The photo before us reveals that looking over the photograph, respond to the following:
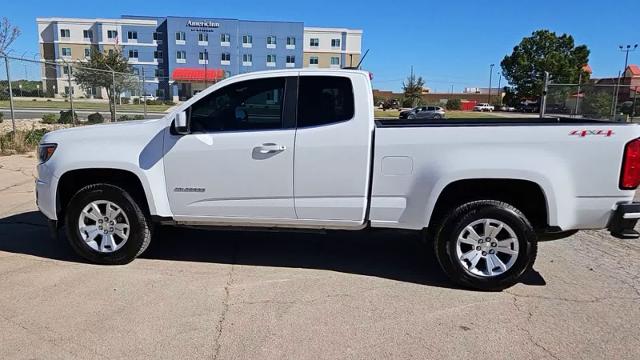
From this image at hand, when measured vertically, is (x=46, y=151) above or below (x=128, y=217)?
above

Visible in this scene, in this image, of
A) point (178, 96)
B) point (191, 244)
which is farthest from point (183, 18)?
point (191, 244)

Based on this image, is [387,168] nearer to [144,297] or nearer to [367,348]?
[367,348]

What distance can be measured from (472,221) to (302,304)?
1650mm

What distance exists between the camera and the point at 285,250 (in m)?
5.52

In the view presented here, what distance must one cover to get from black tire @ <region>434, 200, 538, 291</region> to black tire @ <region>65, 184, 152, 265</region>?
2838 mm

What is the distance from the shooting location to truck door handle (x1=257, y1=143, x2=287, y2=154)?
448 centimetres

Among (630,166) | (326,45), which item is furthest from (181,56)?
(630,166)

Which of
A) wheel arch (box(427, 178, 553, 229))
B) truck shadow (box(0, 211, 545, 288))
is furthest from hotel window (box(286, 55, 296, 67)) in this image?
wheel arch (box(427, 178, 553, 229))

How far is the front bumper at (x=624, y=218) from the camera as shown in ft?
13.4

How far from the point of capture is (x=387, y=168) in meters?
4.37

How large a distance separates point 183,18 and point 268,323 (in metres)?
88.8

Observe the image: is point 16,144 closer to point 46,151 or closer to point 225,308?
point 46,151

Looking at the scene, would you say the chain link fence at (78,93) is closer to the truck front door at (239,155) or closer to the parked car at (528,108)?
the truck front door at (239,155)

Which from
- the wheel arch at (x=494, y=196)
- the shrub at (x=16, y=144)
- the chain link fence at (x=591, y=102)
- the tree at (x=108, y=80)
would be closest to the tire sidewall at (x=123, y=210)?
the wheel arch at (x=494, y=196)
